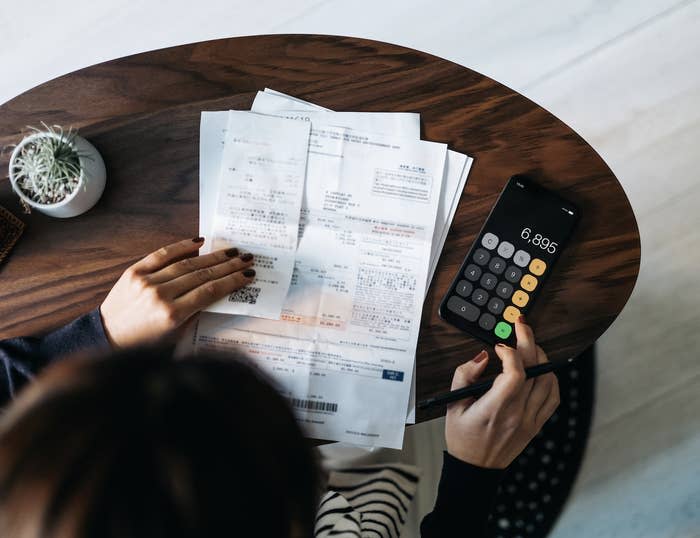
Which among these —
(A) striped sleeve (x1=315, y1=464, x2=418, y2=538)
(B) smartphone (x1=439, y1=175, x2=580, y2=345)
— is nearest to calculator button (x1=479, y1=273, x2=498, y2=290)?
(B) smartphone (x1=439, y1=175, x2=580, y2=345)

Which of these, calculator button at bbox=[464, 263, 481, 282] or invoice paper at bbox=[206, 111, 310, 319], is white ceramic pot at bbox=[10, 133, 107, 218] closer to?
invoice paper at bbox=[206, 111, 310, 319]

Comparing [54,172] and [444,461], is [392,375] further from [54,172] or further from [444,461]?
[54,172]

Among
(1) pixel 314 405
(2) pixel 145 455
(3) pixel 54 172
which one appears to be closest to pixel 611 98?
(1) pixel 314 405

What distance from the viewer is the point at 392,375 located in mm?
667

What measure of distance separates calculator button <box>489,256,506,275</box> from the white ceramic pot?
1.42ft

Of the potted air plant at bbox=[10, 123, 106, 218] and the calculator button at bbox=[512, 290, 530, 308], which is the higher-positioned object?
the potted air plant at bbox=[10, 123, 106, 218]

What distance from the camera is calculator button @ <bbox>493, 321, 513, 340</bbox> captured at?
0.67m

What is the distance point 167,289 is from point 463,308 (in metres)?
0.31

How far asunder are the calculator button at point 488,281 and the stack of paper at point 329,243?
6cm

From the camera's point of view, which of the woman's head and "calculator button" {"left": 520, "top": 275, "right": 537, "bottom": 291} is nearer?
the woman's head

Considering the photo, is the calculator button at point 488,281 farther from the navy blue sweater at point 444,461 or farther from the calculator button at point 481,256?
the navy blue sweater at point 444,461

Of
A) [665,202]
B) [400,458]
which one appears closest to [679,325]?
[665,202]

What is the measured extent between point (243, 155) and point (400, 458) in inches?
22.0

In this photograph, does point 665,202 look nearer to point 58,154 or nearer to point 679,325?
point 679,325
